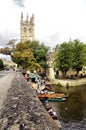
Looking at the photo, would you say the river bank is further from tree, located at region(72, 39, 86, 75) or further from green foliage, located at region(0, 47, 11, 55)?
green foliage, located at region(0, 47, 11, 55)

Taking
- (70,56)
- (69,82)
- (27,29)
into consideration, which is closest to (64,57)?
(70,56)

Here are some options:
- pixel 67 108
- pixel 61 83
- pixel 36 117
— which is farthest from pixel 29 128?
pixel 61 83

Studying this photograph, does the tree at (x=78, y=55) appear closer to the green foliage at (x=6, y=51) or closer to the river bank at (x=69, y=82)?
the river bank at (x=69, y=82)

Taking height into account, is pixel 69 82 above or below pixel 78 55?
below

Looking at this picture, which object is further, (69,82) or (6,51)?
(6,51)

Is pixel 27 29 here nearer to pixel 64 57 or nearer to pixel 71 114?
pixel 64 57

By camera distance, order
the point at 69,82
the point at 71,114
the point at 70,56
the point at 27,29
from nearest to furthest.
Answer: the point at 71,114
the point at 69,82
the point at 70,56
the point at 27,29

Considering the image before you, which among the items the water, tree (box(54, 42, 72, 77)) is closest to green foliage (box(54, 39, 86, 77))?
tree (box(54, 42, 72, 77))

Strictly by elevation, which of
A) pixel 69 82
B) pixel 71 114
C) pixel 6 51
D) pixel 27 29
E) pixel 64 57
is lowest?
pixel 71 114

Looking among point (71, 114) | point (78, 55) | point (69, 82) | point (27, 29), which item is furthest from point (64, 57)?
point (27, 29)

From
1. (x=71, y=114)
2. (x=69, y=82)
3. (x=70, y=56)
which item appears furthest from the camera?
(x=70, y=56)

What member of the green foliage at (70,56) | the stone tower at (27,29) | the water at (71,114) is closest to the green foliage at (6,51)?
the green foliage at (70,56)

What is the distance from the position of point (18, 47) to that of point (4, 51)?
174 inches

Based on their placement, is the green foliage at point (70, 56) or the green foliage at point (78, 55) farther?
the green foliage at point (78, 55)
